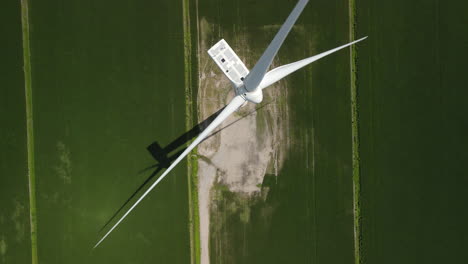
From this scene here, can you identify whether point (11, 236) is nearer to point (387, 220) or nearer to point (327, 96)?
point (327, 96)

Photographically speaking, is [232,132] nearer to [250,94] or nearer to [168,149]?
[168,149]

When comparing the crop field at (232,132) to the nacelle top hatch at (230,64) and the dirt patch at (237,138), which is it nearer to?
the dirt patch at (237,138)

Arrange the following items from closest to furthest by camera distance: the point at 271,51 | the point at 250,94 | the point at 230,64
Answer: the point at 271,51 → the point at 250,94 → the point at 230,64

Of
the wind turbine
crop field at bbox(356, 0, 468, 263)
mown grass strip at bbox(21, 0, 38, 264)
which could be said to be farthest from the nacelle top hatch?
mown grass strip at bbox(21, 0, 38, 264)

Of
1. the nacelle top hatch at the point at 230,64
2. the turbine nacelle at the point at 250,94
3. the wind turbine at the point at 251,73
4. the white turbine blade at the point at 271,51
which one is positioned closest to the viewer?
the white turbine blade at the point at 271,51

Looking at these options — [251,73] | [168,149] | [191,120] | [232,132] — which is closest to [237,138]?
[232,132]

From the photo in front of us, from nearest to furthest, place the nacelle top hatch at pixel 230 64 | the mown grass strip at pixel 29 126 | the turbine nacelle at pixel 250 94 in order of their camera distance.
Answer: the turbine nacelle at pixel 250 94 < the nacelle top hatch at pixel 230 64 < the mown grass strip at pixel 29 126

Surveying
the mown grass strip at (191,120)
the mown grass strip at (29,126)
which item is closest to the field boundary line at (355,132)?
the mown grass strip at (191,120)
